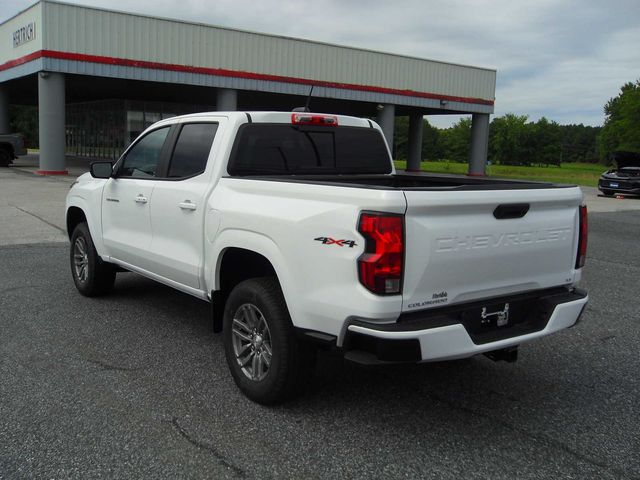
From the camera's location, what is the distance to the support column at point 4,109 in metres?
31.1

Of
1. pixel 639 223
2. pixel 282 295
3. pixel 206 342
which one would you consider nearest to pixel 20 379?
pixel 206 342

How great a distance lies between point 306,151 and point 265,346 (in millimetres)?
1692

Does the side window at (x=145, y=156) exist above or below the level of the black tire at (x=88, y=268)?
above

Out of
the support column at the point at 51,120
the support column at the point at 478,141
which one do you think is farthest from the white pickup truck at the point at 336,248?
the support column at the point at 478,141

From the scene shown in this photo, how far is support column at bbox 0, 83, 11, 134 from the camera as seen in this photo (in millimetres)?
31062

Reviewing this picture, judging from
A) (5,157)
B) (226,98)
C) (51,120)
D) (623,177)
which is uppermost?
(226,98)

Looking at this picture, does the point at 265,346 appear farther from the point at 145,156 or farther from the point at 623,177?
the point at 623,177

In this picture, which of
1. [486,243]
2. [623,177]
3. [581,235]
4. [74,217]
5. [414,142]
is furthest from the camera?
[414,142]

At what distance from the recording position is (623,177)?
24406 millimetres

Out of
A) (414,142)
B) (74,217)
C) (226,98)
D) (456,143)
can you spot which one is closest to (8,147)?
(226,98)

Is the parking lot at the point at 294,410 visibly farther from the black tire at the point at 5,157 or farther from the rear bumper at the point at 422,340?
the black tire at the point at 5,157

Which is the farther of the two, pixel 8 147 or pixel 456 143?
pixel 456 143

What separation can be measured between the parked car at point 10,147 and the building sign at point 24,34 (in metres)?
5.65

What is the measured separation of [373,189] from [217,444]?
1589 millimetres
